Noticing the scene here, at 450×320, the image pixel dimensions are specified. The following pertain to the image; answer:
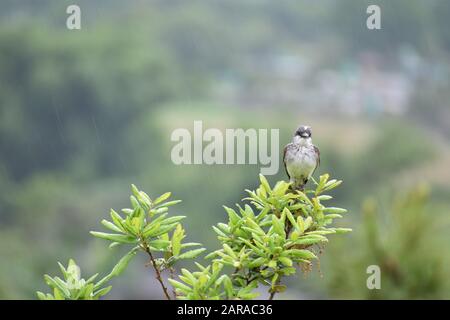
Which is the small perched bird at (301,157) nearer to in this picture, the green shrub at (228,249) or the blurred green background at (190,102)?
the green shrub at (228,249)

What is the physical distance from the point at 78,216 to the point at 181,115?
10.3 m

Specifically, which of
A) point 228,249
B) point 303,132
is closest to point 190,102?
point 303,132

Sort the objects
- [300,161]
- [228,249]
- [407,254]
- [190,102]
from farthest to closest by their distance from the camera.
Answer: [190,102] → [407,254] → [300,161] → [228,249]

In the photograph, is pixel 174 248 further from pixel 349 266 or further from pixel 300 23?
pixel 300 23

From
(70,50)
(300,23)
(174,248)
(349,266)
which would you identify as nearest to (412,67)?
(300,23)

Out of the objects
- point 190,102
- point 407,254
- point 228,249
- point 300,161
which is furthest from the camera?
point 190,102

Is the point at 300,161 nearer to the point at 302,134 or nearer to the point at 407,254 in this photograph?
A: the point at 302,134

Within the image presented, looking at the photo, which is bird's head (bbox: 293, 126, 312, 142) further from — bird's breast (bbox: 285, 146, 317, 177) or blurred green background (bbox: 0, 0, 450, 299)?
blurred green background (bbox: 0, 0, 450, 299)

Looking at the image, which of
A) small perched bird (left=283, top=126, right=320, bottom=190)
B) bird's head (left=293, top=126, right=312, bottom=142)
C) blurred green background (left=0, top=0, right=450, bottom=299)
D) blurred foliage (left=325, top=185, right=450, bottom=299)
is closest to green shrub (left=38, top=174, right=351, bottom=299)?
small perched bird (left=283, top=126, right=320, bottom=190)

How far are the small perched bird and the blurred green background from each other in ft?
59.8

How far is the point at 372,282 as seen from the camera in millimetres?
3939

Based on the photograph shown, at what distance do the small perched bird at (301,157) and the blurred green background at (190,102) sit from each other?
1822 cm

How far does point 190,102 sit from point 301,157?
36.1 m

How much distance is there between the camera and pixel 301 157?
2.48 metres
